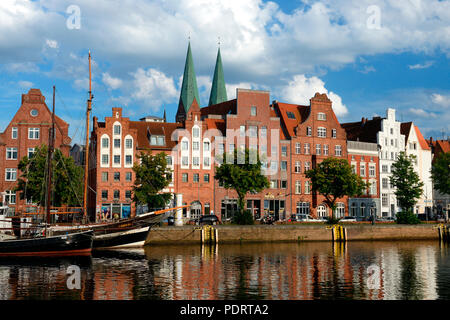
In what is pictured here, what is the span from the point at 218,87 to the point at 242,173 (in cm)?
8171

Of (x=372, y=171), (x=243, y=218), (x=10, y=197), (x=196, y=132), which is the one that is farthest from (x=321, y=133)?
(x=10, y=197)

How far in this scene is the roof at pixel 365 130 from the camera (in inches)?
4168

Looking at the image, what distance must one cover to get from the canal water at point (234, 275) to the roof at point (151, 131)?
3238 cm

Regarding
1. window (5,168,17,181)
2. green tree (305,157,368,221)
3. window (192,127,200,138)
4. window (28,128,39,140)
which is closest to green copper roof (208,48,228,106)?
window (192,127,200,138)

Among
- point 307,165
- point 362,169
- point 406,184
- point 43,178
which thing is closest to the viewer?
point 43,178

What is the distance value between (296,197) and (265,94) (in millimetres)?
18540

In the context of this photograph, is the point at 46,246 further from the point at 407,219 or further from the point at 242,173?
the point at 407,219

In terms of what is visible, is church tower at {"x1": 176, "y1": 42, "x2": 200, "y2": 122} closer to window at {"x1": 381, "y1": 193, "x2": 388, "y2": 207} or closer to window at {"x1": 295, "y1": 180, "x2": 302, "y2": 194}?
window at {"x1": 295, "y1": 180, "x2": 302, "y2": 194}

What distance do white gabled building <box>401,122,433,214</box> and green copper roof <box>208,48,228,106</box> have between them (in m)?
53.2

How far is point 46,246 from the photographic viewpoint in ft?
163

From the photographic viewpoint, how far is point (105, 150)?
82625 millimetres

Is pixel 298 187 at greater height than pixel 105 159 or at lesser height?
lesser

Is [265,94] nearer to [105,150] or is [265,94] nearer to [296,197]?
[296,197]

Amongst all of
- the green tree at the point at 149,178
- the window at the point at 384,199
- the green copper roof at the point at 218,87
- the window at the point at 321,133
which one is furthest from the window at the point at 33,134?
the green copper roof at the point at 218,87
